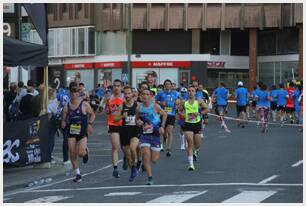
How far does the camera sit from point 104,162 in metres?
16.7

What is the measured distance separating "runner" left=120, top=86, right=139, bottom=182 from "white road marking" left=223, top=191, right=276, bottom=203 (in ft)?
9.47

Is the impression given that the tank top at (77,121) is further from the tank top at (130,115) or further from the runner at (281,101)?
the runner at (281,101)

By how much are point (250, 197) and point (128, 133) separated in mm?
3550

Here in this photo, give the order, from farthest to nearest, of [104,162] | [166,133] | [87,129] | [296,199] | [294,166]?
[166,133] → [104,162] → [294,166] → [87,129] → [296,199]

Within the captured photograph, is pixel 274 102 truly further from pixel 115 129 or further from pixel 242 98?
pixel 115 129

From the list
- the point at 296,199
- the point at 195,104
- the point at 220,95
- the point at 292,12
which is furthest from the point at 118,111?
the point at 292,12

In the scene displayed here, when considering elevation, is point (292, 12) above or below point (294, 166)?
above

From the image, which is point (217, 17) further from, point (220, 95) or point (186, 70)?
point (220, 95)

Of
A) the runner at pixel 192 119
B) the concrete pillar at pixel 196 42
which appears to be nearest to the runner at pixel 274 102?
the runner at pixel 192 119

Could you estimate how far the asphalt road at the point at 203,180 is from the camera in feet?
35.7

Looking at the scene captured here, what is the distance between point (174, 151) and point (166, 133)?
→ 96 cm

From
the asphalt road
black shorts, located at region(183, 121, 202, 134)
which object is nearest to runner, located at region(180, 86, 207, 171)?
black shorts, located at region(183, 121, 202, 134)

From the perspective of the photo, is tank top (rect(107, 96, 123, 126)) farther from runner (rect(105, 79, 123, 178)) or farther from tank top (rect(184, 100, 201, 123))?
tank top (rect(184, 100, 201, 123))

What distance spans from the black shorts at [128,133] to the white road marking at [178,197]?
2.46 m
